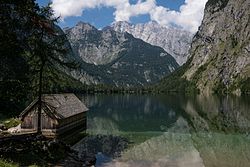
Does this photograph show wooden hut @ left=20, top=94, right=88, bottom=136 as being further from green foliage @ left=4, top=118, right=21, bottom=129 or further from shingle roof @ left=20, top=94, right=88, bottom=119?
green foliage @ left=4, top=118, right=21, bottom=129

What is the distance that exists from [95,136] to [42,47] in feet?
84.5

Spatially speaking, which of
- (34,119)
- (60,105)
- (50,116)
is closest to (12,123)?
(34,119)

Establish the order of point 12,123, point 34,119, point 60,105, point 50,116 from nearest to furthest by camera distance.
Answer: point 50,116, point 34,119, point 60,105, point 12,123

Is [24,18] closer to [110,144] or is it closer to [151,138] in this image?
[110,144]

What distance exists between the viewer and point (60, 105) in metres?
70.1

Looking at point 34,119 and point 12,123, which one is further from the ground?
point 34,119

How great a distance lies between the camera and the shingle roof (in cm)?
6581

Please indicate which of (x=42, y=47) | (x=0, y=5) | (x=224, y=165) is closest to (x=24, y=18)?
(x=0, y=5)

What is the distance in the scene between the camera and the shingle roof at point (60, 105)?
6581 cm

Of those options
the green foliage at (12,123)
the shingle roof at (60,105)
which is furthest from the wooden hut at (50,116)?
the green foliage at (12,123)

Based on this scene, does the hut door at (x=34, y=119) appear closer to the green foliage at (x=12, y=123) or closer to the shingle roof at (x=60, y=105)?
the shingle roof at (x=60, y=105)

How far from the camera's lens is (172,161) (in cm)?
4828

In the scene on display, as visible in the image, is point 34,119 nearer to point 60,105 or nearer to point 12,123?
point 60,105

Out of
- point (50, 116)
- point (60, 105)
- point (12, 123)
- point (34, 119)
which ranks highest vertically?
point (60, 105)
